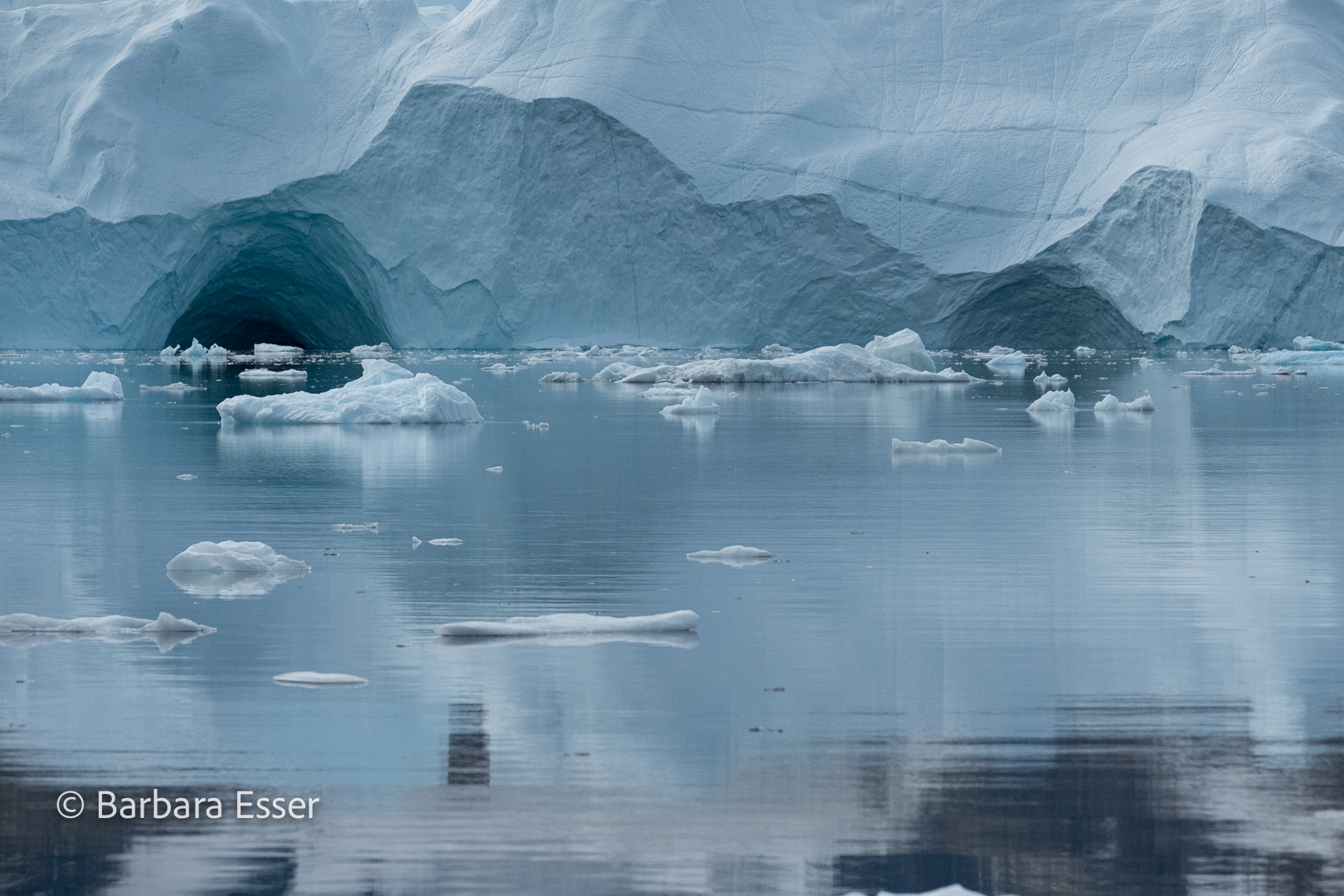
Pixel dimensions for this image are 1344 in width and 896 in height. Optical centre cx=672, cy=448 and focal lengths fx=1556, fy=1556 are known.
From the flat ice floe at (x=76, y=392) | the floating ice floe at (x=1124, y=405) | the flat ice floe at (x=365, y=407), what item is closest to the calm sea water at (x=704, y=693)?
the flat ice floe at (x=365, y=407)

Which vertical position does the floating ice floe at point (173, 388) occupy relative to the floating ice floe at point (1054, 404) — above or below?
above

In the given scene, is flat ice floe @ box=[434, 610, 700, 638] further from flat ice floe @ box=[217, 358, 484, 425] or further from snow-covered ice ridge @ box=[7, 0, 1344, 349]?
snow-covered ice ridge @ box=[7, 0, 1344, 349]

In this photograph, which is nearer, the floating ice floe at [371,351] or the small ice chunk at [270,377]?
the small ice chunk at [270,377]

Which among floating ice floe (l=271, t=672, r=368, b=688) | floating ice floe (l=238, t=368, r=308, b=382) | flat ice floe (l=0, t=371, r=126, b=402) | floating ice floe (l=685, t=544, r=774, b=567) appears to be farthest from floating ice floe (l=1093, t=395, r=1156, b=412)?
floating ice floe (l=271, t=672, r=368, b=688)

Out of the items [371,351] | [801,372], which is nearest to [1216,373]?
[801,372]

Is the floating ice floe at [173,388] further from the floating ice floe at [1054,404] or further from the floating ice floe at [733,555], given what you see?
the floating ice floe at [733,555]

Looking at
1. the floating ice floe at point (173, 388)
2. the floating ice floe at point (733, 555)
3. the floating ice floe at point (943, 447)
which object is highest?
the floating ice floe at point (173, 388)

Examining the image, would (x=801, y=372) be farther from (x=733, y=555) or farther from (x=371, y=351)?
(x=733, y=555)
